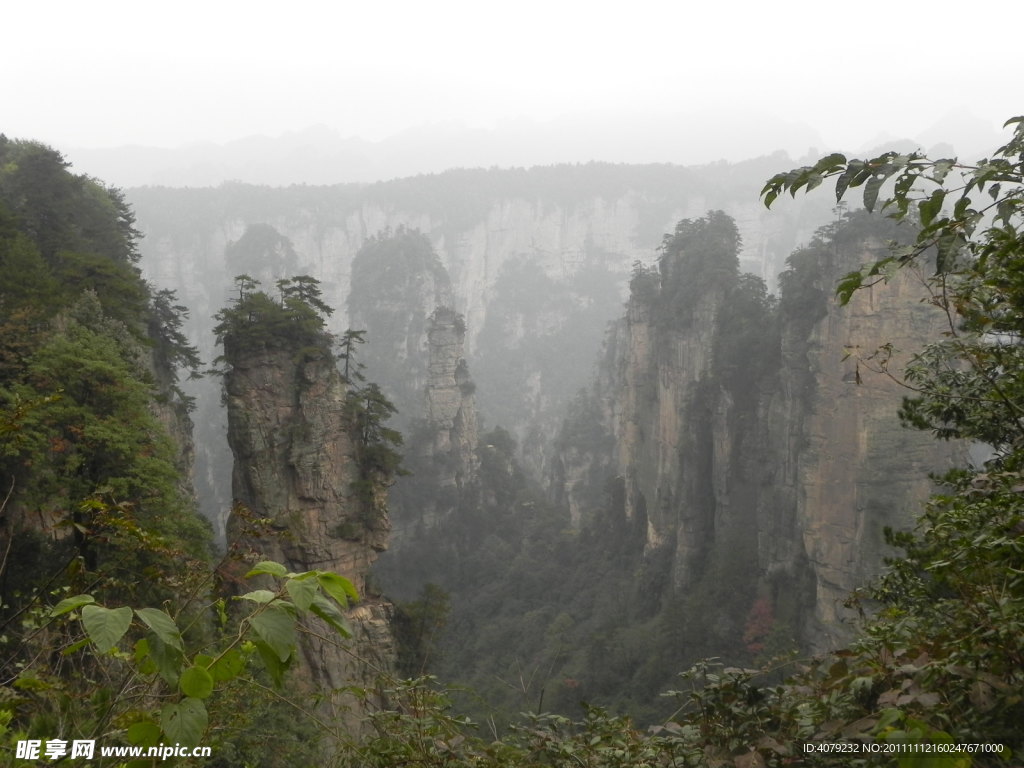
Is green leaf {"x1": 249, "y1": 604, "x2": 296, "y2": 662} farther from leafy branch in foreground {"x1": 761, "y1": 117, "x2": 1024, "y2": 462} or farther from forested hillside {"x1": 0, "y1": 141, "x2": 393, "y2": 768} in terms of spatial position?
leafy branch in foreground {"x1": 761, "y1": 117, "x2": 1024, "y2": 462}

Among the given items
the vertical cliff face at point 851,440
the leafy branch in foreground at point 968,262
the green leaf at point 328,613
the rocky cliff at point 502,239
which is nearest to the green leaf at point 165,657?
the green leaf at point 328,613

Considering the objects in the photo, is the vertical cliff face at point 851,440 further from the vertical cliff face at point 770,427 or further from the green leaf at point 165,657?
the green leaf at point 165,657

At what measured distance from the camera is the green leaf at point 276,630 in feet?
4.66

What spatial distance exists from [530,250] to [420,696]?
9255 cm

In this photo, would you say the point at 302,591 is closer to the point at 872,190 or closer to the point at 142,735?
the point at 142,735

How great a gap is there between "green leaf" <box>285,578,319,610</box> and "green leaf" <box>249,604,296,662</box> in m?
0.05

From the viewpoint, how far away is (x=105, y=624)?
1.42m

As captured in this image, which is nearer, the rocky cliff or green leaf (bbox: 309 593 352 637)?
green leaf (bbox: 309 593 352 637)

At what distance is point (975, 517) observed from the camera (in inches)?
128

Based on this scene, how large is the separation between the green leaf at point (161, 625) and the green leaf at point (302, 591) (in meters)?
0.24

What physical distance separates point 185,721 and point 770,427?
2568cm

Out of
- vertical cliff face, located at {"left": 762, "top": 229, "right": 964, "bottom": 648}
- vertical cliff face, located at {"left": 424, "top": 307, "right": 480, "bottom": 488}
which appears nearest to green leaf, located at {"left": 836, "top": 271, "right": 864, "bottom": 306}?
vertical cliff face, located at {"left": 762, "top": 229, "right": 964, "bottom": 648}

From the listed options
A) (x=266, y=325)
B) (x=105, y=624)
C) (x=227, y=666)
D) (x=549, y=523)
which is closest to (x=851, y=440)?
(x=266, y=325)

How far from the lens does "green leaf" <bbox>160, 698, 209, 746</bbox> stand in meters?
1.43
